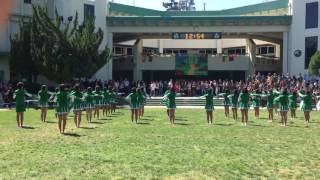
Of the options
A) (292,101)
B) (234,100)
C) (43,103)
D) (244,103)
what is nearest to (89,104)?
(43,103)

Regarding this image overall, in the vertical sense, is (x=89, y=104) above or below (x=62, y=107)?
below

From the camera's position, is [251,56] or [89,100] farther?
[251,56]

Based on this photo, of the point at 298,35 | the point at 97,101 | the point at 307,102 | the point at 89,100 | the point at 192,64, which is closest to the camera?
the point at 307,102

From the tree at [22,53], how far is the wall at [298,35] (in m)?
24.7

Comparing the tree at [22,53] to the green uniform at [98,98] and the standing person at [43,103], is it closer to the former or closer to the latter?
the green uniform at [98,98]

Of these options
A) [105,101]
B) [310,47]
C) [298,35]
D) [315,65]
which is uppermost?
[298,35]

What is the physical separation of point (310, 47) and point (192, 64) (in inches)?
494

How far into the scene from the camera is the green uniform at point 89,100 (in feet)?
86.3

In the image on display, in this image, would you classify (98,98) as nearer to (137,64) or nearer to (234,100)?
(234,100)

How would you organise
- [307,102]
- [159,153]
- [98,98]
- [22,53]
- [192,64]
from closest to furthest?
1. [159,153]
2. [307,102]
3. [98,98]
4. [22,53]
5. [192,64]

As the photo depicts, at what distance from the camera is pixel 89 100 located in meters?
26.7

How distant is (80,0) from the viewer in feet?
174

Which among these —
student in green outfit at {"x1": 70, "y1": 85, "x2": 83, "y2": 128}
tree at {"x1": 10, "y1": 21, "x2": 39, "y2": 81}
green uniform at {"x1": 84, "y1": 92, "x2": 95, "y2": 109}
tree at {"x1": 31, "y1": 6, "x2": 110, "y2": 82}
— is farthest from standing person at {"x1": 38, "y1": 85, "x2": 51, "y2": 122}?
tree at {"x1": 10, "y1": 21, "x2": 39, "y2": 81}

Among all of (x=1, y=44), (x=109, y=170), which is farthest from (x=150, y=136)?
(x=1, y=44)
